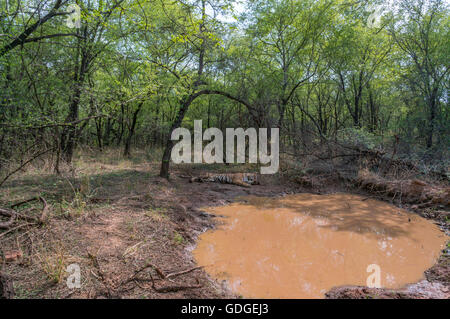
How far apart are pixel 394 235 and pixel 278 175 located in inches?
185

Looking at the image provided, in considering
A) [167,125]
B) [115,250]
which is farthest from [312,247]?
[167,125]

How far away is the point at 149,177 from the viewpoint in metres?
7.84

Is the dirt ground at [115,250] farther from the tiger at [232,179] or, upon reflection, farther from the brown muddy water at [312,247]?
the tiger at [232,179]

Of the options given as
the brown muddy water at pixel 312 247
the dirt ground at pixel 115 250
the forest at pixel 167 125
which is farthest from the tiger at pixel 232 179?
the dirt ground at pixel 115 250

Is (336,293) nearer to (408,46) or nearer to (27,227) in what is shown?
(27,227)

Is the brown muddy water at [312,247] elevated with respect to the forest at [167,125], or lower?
lower

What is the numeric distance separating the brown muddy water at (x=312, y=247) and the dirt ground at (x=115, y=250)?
0.80 feet

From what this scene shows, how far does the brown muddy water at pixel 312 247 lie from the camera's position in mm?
3004

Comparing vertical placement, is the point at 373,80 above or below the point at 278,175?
above

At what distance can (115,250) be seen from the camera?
319 centimetres

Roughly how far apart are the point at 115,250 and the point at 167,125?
553 inches

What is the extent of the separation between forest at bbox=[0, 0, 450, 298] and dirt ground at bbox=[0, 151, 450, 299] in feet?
0.08

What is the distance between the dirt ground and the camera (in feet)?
8.19
